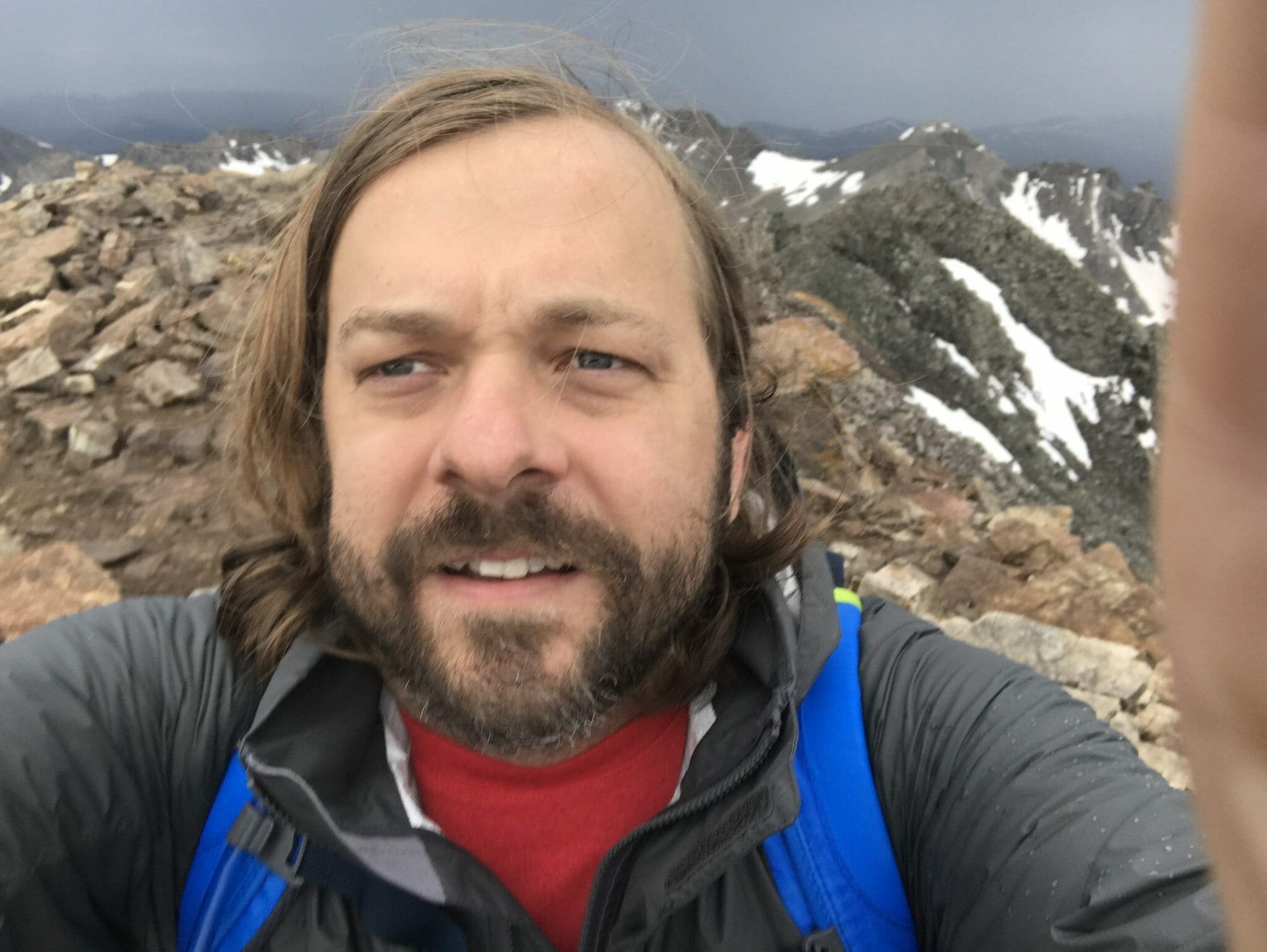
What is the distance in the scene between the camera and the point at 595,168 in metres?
2.05

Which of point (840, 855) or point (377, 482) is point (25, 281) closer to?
point (377, 482)

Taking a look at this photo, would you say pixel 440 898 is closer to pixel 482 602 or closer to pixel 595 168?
pixel 482 602

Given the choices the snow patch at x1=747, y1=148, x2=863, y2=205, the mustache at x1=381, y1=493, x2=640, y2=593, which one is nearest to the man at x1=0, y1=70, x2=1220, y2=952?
the mustache at x1=381, y1=493, x2=640, y2=593

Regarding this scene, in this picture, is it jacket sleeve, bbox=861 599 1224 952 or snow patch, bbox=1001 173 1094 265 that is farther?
snow patch, bbox=1001 173 1094 265

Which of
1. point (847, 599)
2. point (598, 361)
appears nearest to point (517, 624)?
point (598, 361)

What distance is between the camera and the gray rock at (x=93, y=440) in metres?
5.95

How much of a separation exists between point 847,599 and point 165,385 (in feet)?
21.9

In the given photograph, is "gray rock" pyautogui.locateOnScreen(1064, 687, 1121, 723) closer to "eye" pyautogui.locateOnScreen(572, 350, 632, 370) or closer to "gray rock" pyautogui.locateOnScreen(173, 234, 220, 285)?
"eye" pyautogui.locateOnScreen(572, 350, 632, 370)

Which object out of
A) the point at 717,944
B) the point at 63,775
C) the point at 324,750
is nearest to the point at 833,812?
the point at 717,944

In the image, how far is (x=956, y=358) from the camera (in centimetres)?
976

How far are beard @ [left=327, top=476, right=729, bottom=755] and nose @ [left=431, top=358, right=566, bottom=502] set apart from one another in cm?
5

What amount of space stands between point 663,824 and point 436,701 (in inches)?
24.1

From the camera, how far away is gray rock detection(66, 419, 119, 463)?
5.95 meters

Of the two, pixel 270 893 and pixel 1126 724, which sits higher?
pixel 270 893
